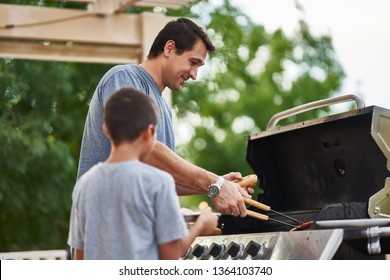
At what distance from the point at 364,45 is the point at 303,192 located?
1239cm

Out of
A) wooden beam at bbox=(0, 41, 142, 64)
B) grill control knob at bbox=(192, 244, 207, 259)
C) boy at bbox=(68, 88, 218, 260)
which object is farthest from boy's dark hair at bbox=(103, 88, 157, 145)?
wooden beam at bbox=(0, 41, 142, 64)

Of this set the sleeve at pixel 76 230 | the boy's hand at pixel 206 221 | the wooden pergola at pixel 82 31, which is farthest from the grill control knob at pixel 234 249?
the wooden pergola at pixel 82 31

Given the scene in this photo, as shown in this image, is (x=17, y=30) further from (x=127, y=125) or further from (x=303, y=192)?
(x=127, y=125)

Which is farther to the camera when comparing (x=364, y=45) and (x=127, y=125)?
(x=364, y=45)

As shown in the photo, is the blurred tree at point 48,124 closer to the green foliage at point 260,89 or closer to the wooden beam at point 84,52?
the wooden beam at point 84,52

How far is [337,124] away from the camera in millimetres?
4000

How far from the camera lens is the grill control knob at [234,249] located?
10.6 feet

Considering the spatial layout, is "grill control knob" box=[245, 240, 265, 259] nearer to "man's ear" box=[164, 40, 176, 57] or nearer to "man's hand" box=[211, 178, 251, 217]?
"man's hand" box=[211, 178, 251, 217]

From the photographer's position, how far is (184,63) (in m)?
3.53

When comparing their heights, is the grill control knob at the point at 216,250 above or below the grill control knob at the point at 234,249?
below

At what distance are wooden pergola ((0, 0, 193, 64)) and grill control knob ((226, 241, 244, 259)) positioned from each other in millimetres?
3236

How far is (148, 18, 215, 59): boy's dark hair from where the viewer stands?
349 cm

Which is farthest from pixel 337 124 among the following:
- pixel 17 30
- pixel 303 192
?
pixel 17 30
